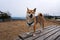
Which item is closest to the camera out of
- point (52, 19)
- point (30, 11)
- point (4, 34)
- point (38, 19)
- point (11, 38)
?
point (30, 11)

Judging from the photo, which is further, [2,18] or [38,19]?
[2,18]

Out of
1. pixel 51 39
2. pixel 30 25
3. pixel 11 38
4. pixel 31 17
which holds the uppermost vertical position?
pixel 31 17

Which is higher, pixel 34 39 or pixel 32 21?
pixel 32 21

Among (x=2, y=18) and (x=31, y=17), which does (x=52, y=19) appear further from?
(x=31, y=17)

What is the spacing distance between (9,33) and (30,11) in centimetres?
216

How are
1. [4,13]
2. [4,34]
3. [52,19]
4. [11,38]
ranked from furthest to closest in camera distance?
[52,19] < [4,13] < [4,34] < [11,38]

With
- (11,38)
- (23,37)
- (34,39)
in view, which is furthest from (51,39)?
(11,38)

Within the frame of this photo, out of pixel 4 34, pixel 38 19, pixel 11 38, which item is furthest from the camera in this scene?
pixel 4 34

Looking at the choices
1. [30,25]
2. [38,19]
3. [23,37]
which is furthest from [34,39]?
[38,19]

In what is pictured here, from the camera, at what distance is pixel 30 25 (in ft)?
9.41

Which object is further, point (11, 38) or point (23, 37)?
point (11, 38)

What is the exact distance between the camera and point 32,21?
288cm

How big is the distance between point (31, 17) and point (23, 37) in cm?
59

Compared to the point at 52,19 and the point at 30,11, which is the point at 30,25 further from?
the point at 52,19
